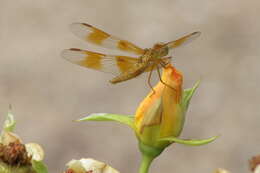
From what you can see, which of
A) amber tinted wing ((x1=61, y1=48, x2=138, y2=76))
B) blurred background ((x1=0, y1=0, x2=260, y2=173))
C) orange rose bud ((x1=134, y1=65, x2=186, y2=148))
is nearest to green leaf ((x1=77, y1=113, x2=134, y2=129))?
orange rose bud ((x1=134, y1=65, x2=186, y2=148))

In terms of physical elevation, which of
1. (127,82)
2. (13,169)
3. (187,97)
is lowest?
(127,82)

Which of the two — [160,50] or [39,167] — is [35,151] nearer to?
[39,167]

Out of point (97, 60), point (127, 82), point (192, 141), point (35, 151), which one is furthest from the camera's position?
point (127, 82)

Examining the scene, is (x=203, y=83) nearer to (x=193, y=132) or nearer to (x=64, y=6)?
(x=193, y=132)

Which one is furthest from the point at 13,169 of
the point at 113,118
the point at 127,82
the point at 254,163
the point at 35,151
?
the point at 127,82

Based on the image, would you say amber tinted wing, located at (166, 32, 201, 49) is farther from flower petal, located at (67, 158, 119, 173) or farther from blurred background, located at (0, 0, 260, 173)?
blurred background, located at (0, 0, 260, 173)

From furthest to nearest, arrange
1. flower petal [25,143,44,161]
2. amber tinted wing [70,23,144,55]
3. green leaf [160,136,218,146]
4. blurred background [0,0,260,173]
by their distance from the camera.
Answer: blurred background [0,0,260,173] < amber tinted wing [70,23,144,55] < flower petal [25,143,44,161] < green leaf [160,136,218,146]

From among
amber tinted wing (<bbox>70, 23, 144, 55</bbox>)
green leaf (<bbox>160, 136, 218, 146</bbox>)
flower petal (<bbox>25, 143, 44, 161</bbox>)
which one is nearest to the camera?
green leaf (<bbox>160, 136, 218, 146</bbox>)
